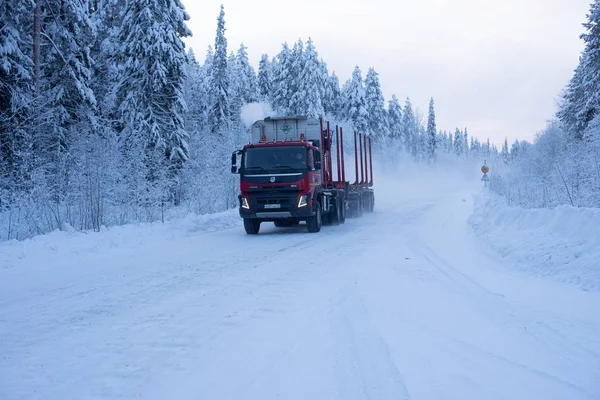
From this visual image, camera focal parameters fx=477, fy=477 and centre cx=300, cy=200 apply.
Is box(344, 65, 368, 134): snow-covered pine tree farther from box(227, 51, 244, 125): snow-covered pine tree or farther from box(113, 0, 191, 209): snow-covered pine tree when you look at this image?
box(113, 0, 191, 209): snow-covered pine tree

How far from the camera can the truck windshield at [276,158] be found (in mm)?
14750

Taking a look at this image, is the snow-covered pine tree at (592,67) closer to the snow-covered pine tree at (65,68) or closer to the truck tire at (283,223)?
the truck tire at (283,223)

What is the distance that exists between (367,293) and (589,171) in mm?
12333

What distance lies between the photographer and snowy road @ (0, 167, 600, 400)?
3.47 m

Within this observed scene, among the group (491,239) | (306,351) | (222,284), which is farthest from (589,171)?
(306,351)

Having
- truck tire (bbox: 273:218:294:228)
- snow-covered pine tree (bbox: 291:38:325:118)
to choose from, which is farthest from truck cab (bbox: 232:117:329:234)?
snow-covered pine tree (bbox: 291:38:325:118)

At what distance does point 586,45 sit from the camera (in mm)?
32969

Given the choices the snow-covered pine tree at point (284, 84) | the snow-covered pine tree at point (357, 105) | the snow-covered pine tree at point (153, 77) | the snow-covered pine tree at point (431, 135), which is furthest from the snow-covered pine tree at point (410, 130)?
the snow-covered pine tree at point (153, 77)

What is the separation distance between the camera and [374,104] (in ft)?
218

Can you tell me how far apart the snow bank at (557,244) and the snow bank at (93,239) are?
327 inches

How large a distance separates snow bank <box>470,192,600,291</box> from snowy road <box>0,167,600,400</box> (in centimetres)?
35

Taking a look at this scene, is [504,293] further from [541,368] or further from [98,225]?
[98,225]

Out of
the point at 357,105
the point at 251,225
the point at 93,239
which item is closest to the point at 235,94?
the point at 357,105

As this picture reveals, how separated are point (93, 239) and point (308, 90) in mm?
44300
